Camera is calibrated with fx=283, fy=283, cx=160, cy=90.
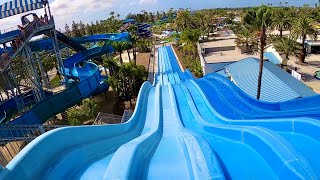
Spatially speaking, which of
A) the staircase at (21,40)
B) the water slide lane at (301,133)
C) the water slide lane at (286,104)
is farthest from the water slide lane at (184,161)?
the staircase at (21,40)

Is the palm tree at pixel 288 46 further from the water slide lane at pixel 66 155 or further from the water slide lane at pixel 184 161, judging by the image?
the water slide lane at pixel 66 155

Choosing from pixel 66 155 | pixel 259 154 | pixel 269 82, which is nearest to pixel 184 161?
pixel 259 154

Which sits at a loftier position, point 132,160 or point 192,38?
point 192,38

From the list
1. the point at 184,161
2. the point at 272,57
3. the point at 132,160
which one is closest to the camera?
the point at 132,160

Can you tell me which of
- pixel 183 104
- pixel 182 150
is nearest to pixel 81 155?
pixel 182 150

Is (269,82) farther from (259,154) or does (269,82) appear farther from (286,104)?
(259,154)

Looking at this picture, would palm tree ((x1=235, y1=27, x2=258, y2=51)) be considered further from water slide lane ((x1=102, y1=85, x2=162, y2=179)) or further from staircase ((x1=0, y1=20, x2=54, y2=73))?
water slide lane ((x1=102, y1=85, x2=162, y2=179))

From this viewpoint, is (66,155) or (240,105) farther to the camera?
(240,105)

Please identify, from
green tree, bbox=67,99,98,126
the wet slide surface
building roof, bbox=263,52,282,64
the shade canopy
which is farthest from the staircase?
building roof, bbox=263,52,282,64
